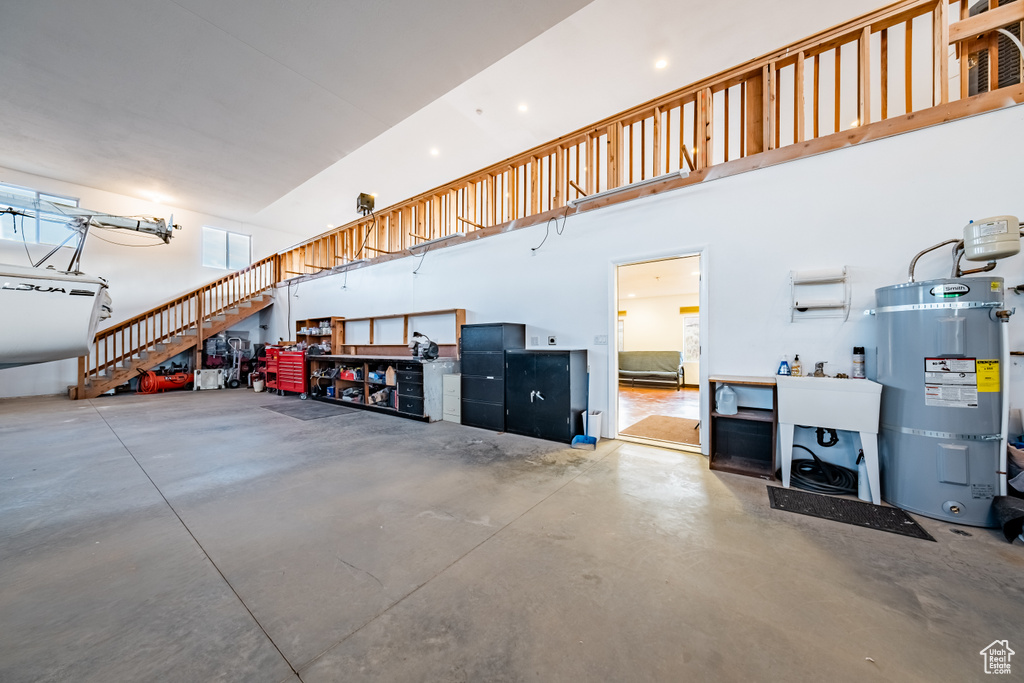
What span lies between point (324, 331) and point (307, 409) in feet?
8.57

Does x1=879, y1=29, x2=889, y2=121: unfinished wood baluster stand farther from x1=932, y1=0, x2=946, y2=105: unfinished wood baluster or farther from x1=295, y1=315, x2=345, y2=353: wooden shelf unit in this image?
x1=295, y1=315, x2=345, y2=353: wooden shelf unit

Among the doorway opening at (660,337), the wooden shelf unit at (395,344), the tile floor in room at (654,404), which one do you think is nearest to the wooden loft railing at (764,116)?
the wooden shelf unit at (395,344)

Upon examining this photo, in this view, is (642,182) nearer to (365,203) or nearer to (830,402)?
(830,402)

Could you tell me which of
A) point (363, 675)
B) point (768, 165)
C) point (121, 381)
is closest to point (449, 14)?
point (768, 165)

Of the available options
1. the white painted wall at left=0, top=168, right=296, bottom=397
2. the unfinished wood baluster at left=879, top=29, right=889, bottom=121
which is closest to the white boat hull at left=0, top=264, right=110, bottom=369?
the white painted wall at left=0, top=168, right=296, bottom=397

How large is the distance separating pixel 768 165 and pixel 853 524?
3.25m

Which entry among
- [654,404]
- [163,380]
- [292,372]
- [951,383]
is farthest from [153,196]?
[951,383]

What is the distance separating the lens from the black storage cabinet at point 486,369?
4907mm

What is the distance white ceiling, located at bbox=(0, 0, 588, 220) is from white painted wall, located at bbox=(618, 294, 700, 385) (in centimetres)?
912

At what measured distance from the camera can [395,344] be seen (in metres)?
7.37

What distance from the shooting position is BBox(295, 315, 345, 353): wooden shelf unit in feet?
27.5

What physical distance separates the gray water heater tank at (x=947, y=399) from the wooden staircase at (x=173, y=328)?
12.7 metres

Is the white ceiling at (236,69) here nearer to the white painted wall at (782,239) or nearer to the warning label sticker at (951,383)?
the white painted wall at (782,239)

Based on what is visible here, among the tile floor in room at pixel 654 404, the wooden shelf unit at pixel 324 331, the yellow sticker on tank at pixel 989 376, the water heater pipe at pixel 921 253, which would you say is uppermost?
the water heater pipe at pixel 921 253
